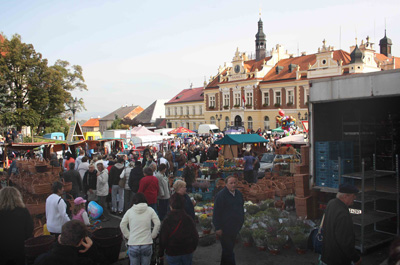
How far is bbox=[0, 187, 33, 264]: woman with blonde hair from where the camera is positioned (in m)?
4.30

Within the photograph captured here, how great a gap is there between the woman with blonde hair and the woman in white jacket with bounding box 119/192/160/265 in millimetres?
1310

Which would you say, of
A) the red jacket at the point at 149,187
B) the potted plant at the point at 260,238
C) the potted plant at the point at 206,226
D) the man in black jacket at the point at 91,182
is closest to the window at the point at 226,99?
the man in black jacket at the point at 91,182

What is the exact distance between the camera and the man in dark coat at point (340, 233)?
4203mm

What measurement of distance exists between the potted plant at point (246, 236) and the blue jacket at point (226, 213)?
174 centimetres

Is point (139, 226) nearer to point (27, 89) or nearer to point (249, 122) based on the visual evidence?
point (27, 89)

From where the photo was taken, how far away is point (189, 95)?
68.0m

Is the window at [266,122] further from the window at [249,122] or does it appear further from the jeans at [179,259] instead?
the jeans at [179,259]

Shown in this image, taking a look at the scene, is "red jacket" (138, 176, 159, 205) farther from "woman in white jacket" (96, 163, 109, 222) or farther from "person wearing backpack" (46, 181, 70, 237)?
"woman in white jacket" (96, 163, 109, 222)

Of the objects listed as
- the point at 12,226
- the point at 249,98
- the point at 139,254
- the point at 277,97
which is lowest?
the point at 139,254

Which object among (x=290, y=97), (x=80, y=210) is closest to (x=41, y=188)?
(x=80, y=210)

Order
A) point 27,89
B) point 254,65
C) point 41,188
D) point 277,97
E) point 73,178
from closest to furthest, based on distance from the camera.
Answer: point 41,188
point 73,178
point 27,89
point 277,97
point 254,65

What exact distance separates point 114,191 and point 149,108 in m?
69.8

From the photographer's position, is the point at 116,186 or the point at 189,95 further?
the point at 189,95

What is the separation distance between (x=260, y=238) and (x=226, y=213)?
6.03 ft
